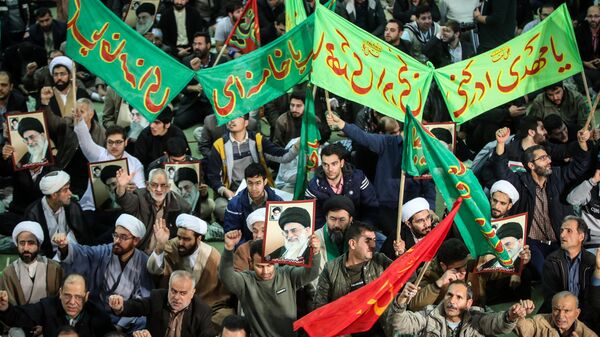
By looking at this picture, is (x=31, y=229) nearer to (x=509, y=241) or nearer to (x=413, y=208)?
(x=413, y=208)

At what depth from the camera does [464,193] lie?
10.3 m

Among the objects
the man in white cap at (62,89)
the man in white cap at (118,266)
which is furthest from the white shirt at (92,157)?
the man in white cap at (118,266)

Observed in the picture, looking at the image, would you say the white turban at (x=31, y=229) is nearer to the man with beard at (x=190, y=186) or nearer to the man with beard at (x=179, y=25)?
the man with beard at (x=190, y=186)

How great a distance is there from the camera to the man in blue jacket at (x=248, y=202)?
1198 cm

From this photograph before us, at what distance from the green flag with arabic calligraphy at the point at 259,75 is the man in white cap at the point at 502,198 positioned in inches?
76.0

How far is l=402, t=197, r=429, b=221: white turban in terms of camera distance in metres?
11.5

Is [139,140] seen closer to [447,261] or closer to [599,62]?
[447,261]

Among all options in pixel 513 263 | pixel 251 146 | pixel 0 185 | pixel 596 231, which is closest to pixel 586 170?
pixel 596 231

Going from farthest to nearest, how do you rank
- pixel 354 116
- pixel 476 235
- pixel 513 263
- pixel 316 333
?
pixel 354 116 → pixel 513 263 → pixel 476 235 → pixel 316 333

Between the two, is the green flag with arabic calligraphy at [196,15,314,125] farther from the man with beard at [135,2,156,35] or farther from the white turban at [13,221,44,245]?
the man with beard at [135,2,156,35]

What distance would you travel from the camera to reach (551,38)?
12.4 metres

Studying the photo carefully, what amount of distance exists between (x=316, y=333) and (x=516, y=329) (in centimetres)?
176

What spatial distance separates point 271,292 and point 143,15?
25.6ft

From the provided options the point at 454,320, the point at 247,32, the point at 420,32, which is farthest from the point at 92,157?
the point at 420,32
